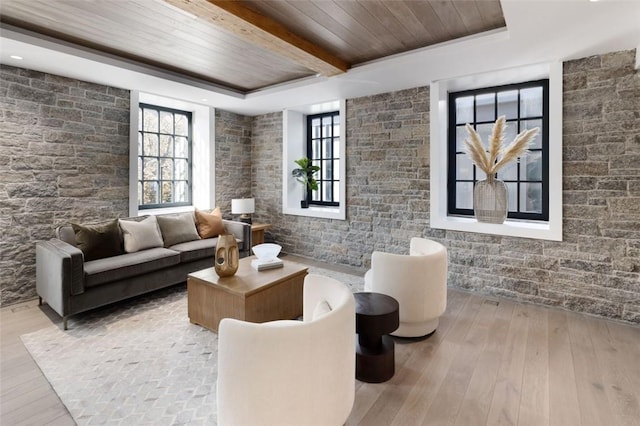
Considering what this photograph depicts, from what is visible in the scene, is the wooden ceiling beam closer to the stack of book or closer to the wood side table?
the stack of book

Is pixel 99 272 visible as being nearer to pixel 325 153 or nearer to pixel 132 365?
pixel 132 365

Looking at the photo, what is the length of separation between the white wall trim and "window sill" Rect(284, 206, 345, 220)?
147cm

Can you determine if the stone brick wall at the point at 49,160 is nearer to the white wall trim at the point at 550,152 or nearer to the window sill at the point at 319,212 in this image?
the window sill at the point at 319,212

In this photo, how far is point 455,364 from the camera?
7.64 feet

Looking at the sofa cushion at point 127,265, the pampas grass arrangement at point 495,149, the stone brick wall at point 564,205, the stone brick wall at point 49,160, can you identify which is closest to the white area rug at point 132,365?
the sofa cushion at point 127,265

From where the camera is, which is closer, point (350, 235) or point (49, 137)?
point (49, 137)

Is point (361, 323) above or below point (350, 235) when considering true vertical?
below

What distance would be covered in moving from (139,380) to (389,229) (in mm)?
3297

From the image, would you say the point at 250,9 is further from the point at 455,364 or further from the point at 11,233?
the point at 11,233

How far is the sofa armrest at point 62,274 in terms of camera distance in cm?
285

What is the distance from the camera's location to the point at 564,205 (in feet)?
10.8

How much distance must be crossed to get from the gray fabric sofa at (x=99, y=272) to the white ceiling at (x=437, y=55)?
1756 millimetres

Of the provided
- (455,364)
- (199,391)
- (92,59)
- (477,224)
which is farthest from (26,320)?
(477,224)

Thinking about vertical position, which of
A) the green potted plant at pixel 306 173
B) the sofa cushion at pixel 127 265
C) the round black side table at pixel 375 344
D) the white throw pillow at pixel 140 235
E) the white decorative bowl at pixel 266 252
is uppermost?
the green potted plant at pixel 306 173
